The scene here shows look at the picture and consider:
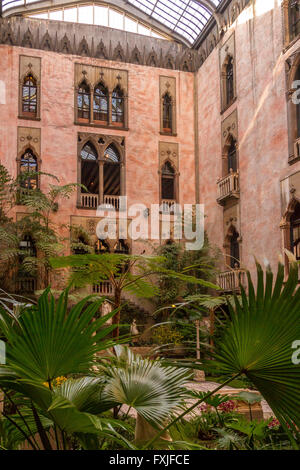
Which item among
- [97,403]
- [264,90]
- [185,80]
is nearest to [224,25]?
[185,80]

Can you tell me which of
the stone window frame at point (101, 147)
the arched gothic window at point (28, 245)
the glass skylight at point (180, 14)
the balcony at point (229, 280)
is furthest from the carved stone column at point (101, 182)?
the glass skylight at point (180, 14)

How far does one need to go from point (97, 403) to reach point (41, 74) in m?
20.2

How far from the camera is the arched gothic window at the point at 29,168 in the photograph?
19.7m

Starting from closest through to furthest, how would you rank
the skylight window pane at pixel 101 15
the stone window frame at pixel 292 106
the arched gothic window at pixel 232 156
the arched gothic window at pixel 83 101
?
the stone window frame at pixel 292 106
the arched gothic window at pixel 232 156
the arched gothic window at pixel 83 101
the skylight window pane at pixel 101 15

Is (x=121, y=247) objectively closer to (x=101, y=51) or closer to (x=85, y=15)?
(x=101, y=51)

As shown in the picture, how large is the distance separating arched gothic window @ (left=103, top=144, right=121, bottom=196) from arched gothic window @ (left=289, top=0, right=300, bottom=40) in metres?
8.94

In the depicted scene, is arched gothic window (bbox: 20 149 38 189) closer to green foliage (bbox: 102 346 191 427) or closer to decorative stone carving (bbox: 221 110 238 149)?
decorative stone carving (bbox: 221 110 238 149)

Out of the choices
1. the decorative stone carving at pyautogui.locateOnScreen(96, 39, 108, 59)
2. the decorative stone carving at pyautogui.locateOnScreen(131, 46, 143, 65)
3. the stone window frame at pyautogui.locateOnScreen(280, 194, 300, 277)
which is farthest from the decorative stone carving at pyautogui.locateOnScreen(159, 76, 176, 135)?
the stone window frame at pyautogui.locateOnScreen(280, 194, 300, 277)

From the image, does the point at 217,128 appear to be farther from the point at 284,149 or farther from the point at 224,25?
the point at 284,149

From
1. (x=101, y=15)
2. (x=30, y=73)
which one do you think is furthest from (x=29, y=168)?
(x=101, y=15)

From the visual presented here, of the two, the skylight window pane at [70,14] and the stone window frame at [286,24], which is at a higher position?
the skylight window pane at [70,14]

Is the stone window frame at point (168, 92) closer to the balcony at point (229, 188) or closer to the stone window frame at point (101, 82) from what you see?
the stone window frame at point (101, 82)

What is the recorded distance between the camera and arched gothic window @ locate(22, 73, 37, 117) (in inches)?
797

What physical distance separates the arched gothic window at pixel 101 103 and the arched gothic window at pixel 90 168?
127cm
